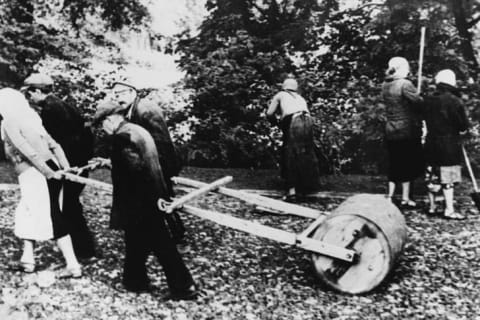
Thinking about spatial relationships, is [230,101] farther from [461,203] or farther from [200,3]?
[461,203]

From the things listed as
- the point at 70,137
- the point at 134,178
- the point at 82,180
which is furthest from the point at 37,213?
the point at 134,178

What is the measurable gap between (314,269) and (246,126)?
19.9 feet

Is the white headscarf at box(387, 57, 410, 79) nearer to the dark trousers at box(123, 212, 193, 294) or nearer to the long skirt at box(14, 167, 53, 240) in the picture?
the dark trousers at box(123, 212, 193, 294)

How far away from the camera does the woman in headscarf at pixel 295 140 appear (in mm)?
8203

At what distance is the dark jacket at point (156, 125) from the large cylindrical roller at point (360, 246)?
6.03 ft

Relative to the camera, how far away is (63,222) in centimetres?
545

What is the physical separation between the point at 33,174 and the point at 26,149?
0.80ft

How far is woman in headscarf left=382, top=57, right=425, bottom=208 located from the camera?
773 cm

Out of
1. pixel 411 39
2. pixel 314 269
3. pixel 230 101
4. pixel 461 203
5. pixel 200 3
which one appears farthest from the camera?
pixel 200 3

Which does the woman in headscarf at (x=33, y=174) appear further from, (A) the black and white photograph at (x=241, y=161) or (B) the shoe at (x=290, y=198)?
(B) the shoe at (x=290, y=198)

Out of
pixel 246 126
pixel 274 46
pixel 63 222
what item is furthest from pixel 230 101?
pixel 63 222

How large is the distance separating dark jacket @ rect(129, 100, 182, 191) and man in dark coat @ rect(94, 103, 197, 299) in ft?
2.98

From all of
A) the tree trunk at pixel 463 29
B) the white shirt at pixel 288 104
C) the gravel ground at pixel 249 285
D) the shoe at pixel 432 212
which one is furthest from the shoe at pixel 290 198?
the tree trunk at pixel 463 29

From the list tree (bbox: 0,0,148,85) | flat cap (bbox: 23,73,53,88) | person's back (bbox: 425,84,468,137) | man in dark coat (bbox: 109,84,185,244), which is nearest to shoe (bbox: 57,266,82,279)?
man in dark coat (bbox: 109,84,185,244)
